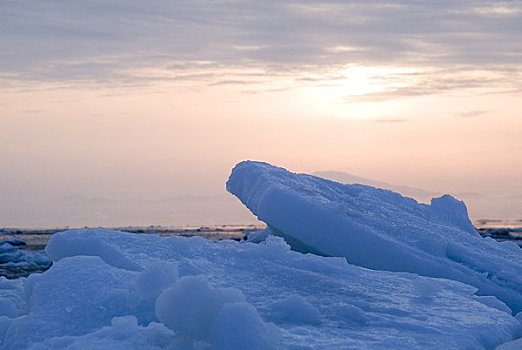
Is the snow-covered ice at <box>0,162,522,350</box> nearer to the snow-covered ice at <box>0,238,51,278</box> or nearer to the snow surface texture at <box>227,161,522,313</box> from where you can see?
the snow surface texture at <box>227,161,522,313</box>

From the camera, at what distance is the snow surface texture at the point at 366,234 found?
27.3 feet

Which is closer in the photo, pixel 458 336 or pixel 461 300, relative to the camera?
pixel 458 336

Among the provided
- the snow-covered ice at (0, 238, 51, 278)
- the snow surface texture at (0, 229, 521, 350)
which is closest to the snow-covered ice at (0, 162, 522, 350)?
the snow surface texture at (0, 229, 521, 350)

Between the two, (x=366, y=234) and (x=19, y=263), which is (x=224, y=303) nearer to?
(x=366, y=234)

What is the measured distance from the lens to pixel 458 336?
5.07 metres

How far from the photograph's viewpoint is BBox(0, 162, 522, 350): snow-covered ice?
4.14 meters

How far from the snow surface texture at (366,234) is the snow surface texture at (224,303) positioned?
122 cm

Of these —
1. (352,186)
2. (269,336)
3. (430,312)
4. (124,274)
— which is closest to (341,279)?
(430,312)

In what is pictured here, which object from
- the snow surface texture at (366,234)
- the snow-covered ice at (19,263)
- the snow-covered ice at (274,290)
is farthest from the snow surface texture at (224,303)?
the snow-covered ice at (19,263)

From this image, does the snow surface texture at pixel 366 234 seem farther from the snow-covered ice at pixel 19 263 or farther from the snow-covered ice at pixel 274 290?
the snow-covered ice at pixel 19 263

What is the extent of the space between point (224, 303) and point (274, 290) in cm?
166

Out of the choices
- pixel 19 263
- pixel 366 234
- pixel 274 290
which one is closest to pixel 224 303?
pixel 274 290

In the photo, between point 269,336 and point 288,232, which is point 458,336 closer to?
point 269,336

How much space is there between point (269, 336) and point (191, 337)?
17.1 inches
